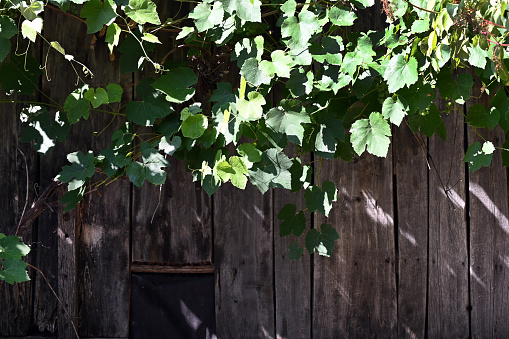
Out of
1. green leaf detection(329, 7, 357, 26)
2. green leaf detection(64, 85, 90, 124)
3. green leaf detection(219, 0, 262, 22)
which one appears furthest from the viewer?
green leaf detection(64, 85, 90, 124)

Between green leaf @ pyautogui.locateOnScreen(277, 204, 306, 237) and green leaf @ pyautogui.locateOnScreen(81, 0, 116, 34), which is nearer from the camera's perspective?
green leaf @ pyautogui.locateOnScreen(81, 0, 116, 34)

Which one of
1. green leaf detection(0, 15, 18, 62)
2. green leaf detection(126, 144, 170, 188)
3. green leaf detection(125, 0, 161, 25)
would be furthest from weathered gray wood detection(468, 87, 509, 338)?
green leaf detection(0, 15, 18, 62)

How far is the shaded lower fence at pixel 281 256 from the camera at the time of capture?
2.27 meters

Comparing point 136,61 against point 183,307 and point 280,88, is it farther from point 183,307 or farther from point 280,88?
point 183,307

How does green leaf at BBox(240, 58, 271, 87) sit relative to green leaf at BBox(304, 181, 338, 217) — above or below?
above

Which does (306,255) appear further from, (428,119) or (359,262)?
(428,119)

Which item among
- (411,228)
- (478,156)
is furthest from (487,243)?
(478,156)

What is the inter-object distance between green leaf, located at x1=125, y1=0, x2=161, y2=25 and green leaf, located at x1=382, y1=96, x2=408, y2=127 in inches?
30.9

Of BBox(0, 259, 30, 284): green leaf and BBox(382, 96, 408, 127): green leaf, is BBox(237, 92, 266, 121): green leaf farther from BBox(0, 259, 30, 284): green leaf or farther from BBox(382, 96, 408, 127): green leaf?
BBox(0, 259, 30, 284): green leaf

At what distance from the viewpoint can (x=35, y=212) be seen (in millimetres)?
2164

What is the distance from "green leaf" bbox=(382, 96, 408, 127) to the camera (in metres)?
1.72

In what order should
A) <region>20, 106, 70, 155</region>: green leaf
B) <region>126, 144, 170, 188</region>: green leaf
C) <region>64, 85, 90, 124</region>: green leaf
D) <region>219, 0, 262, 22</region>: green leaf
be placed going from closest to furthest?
<region>219, 0, 262, 22</region>: green leaf
<region>126, 144, 170, 188</region>: green leaf
<region>64, 85, 90, 124</region>: green leaf
<region>20, 106, 70, 155</region>: green leaf

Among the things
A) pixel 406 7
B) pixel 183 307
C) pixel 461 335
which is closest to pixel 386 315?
pixel 461 335

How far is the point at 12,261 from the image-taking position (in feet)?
5.78
